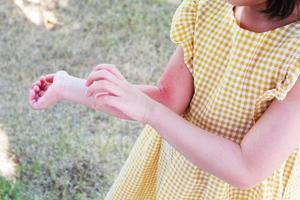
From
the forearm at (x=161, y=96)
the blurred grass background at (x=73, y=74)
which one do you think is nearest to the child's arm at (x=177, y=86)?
the forearm at (x=161, y=96)

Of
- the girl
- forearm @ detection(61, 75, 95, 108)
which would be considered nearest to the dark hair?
the girl

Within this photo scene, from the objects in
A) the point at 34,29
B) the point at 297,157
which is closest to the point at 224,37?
the point at 297,157

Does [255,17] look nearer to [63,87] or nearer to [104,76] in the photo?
[104,76]

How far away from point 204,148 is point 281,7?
31 centimetres

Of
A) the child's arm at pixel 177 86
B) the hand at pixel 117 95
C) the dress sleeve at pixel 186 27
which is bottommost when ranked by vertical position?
the child's arm at pixel 177 86

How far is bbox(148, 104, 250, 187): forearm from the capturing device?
99cm

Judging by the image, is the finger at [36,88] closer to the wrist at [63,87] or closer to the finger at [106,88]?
the wrist at [63,87]

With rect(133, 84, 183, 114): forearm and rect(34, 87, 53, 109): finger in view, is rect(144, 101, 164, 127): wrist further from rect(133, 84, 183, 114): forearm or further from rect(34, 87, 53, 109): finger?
rect(34, 87, 53, 109): finger

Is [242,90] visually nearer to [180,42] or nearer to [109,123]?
[180,42]

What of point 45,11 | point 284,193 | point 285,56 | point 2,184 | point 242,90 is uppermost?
point 285,56

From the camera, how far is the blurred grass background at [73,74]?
6.39ft

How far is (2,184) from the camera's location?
1.90 metres

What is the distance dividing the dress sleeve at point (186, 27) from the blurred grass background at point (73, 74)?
0.98 m

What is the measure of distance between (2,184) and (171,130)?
1101mm
